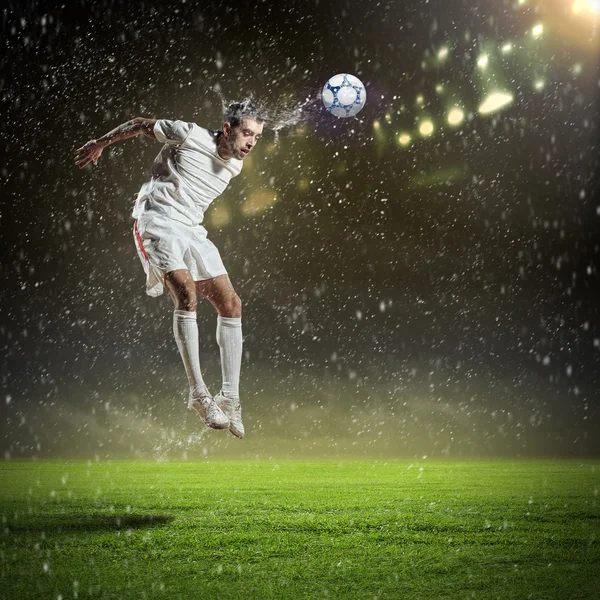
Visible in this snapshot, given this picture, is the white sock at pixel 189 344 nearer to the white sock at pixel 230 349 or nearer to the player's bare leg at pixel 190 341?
the player's bare leg at pixel 190 341

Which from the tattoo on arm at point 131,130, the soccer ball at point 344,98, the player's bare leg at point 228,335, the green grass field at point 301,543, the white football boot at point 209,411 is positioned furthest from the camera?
the soccer ball at point 344,98

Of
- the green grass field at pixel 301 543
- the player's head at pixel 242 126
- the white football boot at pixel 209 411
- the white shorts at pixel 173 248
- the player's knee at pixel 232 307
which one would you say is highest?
the player's head at pixel 242 126

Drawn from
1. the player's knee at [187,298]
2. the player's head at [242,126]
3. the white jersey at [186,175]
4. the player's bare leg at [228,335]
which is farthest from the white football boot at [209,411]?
the player's head at [242,126]

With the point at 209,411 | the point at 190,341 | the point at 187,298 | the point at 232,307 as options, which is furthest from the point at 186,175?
the point at 209,411

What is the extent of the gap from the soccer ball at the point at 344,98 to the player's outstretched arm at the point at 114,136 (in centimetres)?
217

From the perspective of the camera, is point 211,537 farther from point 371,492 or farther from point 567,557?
point 371,492

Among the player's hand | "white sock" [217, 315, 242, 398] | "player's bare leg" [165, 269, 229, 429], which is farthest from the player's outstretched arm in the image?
"white sock" [217, 315, 242, 398]

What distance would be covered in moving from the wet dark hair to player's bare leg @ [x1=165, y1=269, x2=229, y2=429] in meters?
1.37

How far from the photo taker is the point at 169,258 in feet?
20.7

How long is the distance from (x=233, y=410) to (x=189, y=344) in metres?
0.72

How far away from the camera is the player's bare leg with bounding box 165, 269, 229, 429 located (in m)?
6.23

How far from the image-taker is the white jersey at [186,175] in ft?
21.6

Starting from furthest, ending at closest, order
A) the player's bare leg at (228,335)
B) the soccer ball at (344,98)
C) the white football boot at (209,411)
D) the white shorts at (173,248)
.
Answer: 1. the soccer ball at (344,98)
2. the player's bare leg at (228,335)
3. the white shorts at (173,248)
4. the white football boot at (209,411)

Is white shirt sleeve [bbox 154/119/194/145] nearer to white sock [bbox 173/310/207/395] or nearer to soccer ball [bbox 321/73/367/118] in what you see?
white sock [bbox 173/310/207/395]
